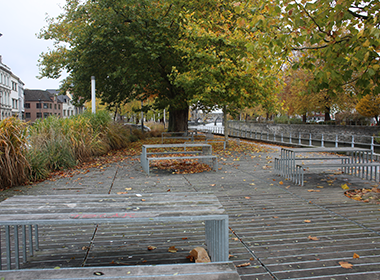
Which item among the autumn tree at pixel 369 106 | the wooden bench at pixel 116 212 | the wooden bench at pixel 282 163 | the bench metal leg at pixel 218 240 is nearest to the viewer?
the wooden bench at pixel 116 212

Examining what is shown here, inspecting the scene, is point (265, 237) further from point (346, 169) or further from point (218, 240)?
point (346, 169)

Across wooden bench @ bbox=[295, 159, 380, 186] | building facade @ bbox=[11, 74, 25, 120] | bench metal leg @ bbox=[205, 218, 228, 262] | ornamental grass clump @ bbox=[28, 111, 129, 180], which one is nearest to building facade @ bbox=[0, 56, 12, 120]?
building facade @ bbox=[11, 74, 25, 120]

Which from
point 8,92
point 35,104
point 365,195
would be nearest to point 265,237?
point 365,195

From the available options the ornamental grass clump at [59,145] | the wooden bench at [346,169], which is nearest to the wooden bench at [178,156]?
the ornamental grass clump at [59,145]

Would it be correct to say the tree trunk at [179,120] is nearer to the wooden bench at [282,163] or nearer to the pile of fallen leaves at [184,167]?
the pile of fallen leaves at [184,167]

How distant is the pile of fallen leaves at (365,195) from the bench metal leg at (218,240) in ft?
12.7

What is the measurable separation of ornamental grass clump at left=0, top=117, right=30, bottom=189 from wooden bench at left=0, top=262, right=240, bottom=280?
559cm

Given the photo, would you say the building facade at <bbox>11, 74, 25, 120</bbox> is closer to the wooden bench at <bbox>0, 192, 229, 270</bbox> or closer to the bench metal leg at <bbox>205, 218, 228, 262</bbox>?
the wooden bench at <bbox>0, 192, 229, 270</bbox>

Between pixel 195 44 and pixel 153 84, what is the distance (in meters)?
5.20

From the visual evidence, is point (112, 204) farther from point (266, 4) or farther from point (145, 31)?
point (145, 31)

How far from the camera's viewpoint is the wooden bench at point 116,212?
269 centimetres

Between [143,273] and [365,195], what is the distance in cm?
542

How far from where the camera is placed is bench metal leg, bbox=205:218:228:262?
2.80 metres

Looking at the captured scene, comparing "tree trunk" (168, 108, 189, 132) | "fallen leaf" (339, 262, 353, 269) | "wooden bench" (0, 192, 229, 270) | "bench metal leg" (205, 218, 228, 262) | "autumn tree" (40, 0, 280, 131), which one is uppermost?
"autumn tree" (40, 0, 280, 131)
